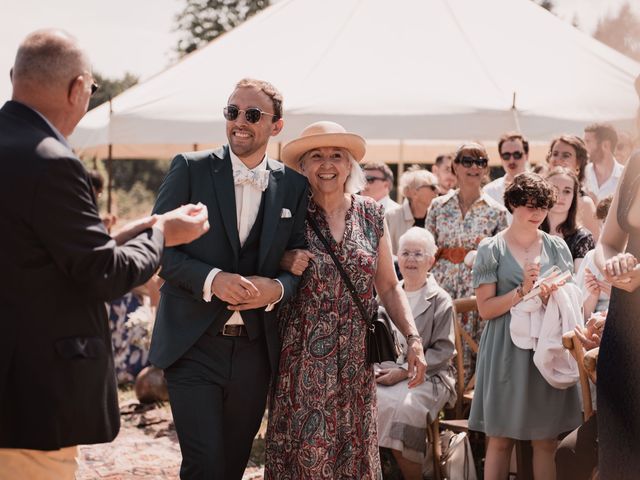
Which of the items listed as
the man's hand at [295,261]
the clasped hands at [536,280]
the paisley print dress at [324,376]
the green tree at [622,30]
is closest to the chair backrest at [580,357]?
the clasped hands at [536,280]

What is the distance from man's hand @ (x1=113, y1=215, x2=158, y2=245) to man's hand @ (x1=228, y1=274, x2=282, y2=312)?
0.93m

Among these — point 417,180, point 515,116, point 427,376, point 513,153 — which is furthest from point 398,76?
point 427,376

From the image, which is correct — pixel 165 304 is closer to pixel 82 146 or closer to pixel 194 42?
pixel 82 146

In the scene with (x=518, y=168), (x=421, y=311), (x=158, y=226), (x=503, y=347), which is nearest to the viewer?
(x=158, y=226)

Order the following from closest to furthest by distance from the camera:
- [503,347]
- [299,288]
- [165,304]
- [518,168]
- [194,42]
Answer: [165,304], [299,288], [503,347], [518,168], [194,42]

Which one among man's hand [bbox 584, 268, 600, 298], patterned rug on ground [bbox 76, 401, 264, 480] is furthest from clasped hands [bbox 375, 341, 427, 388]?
patterned rug on ground [bbox 76, 401, 264, 480]

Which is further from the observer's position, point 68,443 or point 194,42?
point 194,42

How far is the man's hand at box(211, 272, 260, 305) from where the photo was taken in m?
3.65

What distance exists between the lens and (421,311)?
18.1 feet

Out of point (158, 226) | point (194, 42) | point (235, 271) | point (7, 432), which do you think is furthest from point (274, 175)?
point (194, 42)

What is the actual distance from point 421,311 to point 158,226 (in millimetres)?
2932

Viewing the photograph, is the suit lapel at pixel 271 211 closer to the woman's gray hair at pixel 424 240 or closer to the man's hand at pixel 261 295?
the man's hand at pixel 261 295

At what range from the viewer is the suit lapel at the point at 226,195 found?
3.85 m

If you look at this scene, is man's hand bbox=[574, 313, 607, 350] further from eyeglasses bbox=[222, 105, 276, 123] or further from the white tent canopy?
the white tent canopy
